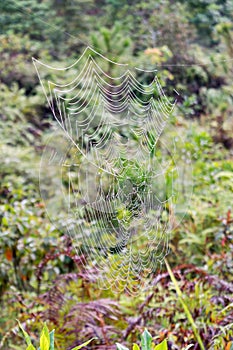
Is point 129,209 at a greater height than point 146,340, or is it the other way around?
point 146,340

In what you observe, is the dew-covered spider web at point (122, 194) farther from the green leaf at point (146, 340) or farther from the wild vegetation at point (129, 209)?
the green leaf at point (146, 340)

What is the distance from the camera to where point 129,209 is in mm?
2090

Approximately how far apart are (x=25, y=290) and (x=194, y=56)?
3992 millimetres

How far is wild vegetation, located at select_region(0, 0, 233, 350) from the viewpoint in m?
2.12

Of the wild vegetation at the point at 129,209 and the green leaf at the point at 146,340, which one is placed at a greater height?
the green leaf at the point at 146,340

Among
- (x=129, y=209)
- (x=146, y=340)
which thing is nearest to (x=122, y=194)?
A: (x=129, y=209)

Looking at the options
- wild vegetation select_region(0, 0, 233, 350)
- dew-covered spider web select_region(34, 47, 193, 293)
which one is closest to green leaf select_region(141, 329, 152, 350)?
wild vegetation select_region(0, 0, 233, 350)

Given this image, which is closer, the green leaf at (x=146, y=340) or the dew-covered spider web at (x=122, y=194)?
the green leaf at (x=146, y=340)

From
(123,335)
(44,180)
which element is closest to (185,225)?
(123,335)

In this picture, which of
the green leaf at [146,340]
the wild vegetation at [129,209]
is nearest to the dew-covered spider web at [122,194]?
the wild vegetation at [129,209]

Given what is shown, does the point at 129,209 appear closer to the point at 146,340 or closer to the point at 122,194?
the point at 122,194

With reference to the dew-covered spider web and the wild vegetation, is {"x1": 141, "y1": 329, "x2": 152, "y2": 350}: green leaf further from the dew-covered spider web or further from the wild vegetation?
the dew-covered spider web

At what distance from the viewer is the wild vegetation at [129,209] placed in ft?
6.95

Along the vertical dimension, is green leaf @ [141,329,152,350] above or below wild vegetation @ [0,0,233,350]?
above
